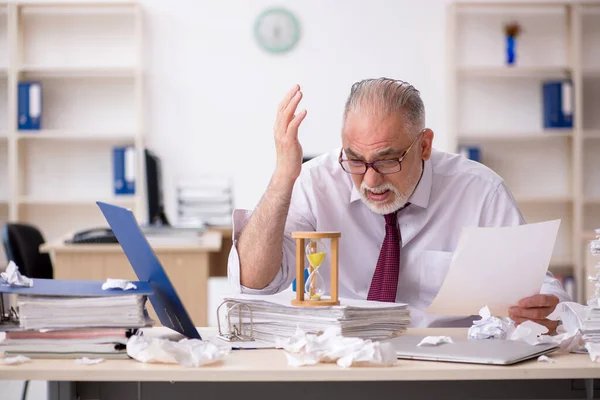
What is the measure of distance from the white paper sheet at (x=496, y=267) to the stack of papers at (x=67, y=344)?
649mm

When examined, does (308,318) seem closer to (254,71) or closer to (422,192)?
(422,192)

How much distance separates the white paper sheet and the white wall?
12.8 ft

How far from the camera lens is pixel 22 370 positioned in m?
1.26

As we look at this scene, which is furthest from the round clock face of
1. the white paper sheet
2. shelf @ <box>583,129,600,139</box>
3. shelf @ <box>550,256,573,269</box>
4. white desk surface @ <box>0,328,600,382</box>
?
white desk surface @ <box>0,328,600,382</box>

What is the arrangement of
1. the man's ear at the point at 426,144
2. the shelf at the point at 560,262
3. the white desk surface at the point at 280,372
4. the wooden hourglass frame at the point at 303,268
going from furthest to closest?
1. the shelf at the point at 560,262
2. the man's ear at the point at 426,144
3. the wooden hourglass frame at the point at 303,268
4. the white desk surface at the point at 280,372

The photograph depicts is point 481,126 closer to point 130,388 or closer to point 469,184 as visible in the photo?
point 469,184

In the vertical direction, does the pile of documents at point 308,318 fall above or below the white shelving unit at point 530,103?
below

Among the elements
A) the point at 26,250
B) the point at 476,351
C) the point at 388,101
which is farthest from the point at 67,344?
the point at 26,250

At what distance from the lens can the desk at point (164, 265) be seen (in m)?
3.67

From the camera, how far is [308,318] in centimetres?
144

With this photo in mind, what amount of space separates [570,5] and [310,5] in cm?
172

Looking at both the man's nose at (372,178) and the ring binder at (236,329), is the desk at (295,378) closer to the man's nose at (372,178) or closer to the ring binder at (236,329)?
the ring binder at (236,329)

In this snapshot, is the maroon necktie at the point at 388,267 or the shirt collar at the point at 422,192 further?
the shirt collar at the point at 422,192

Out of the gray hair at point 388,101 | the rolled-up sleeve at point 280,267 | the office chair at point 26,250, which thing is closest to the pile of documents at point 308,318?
the rolled-up sleeve at point 280,267
